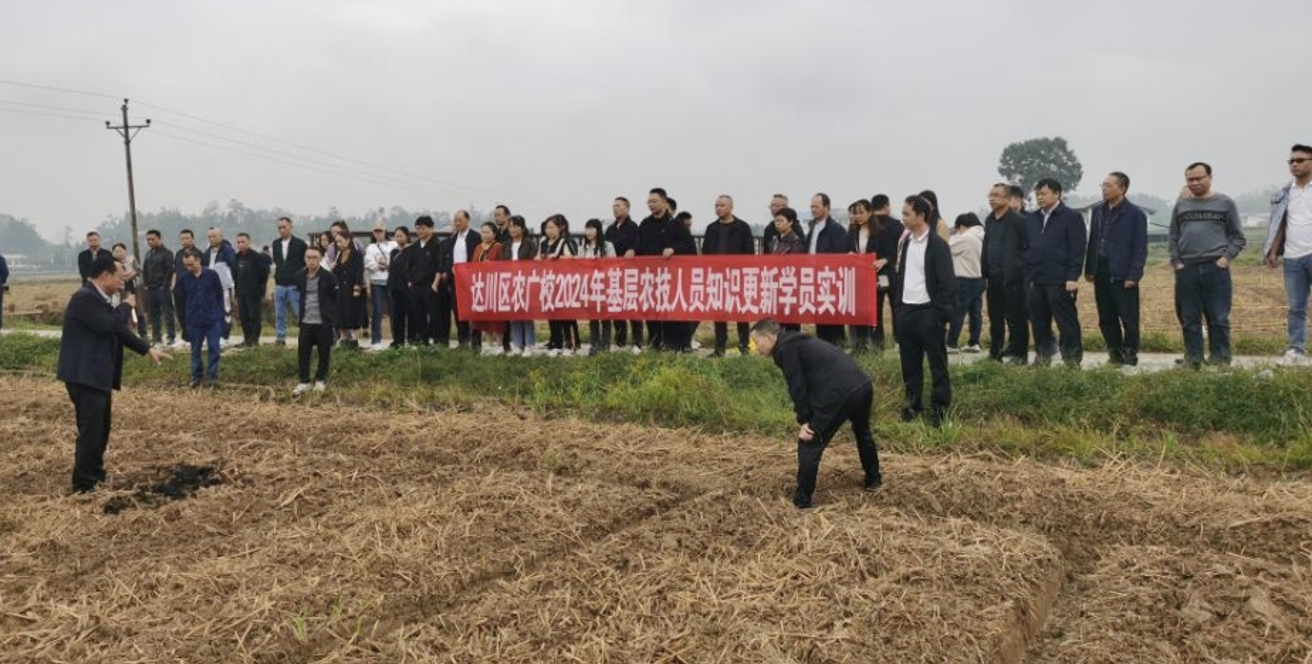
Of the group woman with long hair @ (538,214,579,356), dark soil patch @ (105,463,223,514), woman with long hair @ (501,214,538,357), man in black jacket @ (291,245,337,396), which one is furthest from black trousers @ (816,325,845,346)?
dark soil patch @ (105,463,223,514)

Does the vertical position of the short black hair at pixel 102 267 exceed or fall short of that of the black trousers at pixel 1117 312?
it exceeds it

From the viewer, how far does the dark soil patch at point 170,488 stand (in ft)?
21.4

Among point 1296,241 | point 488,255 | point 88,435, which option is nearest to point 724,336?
point 488,255

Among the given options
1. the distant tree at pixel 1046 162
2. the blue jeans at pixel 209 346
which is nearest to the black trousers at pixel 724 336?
the blue jeans at pixel 209 346

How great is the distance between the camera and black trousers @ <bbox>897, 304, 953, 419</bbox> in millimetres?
7730

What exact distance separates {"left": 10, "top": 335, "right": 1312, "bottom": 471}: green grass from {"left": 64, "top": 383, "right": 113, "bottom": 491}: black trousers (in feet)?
10.4

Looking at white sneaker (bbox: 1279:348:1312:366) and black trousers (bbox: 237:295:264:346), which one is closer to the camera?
white sneaker (bbox: 1279:348:1312:366)

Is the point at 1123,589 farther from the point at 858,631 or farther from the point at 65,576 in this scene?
the point at 65,576

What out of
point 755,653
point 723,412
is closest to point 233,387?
point 723,412

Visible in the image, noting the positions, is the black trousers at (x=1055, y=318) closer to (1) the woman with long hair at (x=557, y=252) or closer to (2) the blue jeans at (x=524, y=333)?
(1) the woman with long hair at (x=557, y=252)

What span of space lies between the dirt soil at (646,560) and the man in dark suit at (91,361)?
27 centimetres

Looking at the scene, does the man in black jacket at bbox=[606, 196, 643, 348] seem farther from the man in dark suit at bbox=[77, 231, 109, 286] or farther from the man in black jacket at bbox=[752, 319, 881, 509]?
the man in dark suit at bbox=[77, 231, 109, 286]

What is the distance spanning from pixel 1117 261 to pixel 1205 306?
81 centimetres

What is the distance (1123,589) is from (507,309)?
27.8 ft
